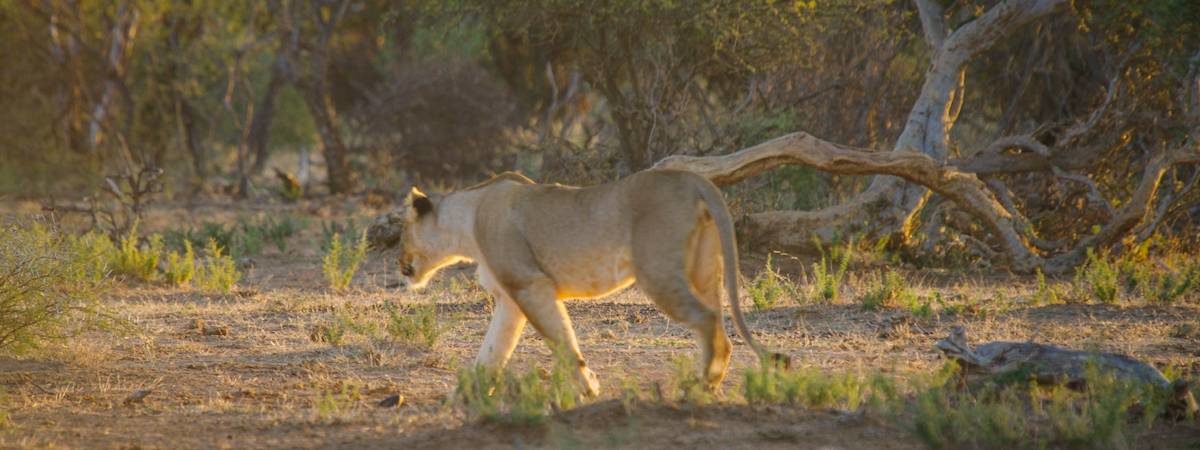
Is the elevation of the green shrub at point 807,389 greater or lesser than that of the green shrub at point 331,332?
lesser

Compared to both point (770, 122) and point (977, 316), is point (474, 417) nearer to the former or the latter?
point (977, 316)

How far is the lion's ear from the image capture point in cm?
714

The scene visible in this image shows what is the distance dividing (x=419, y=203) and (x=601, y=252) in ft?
3.58

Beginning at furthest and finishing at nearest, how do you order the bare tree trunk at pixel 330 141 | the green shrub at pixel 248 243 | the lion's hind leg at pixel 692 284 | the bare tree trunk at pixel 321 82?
the bare tree trunk at pixel 330 141 → the bare tree trunk at pixel 321 82 → the green shrub at pixel 248 243 → the lion's hind leg at pixel 692 284

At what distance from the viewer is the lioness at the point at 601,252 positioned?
6352 millimetres

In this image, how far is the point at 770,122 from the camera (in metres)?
14.2

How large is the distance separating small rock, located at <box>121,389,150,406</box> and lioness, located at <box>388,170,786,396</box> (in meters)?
1.71

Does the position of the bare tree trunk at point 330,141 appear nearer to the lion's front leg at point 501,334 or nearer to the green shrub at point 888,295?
the green shrub at point 888,295

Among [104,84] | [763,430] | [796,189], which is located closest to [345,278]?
[796,189]

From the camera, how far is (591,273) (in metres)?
6.64

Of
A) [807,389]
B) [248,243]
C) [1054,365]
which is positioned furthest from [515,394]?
[248,243]

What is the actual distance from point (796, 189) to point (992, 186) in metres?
2.17

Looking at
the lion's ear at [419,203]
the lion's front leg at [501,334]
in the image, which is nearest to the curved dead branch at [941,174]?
the lion's ear at [419,203]

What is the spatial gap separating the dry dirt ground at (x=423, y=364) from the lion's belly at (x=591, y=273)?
456 mm
